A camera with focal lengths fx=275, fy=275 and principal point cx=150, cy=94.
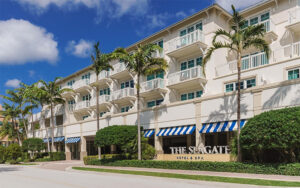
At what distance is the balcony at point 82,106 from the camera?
137 ft

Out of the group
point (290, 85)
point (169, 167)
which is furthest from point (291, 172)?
point (169, 167)

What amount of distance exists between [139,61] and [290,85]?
41.4 ft

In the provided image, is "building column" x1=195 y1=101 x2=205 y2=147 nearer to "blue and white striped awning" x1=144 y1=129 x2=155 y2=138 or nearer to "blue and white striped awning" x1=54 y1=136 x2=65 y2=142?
"blue and white striped awning" x1=144 y1=129 x2=155 y2=138

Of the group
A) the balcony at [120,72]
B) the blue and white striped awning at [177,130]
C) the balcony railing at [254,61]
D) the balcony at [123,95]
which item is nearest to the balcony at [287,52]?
the balcony railing at [254,61]

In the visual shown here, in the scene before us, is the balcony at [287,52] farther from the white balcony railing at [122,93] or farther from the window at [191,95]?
the white balcony railing at [122,93]

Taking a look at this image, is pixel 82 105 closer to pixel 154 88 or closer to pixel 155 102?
pixel 155 102

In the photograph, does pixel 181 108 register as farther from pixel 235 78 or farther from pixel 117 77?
pixel 117 77

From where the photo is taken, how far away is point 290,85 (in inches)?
734

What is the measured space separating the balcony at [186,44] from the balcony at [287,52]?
21.4 ft

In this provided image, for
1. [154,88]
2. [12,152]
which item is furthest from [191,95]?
[12,152]

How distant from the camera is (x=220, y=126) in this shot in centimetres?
2217

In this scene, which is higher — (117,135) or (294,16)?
(294,16)

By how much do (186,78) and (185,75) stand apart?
339 millimetres

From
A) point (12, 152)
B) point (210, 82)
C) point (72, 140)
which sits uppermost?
point (210, 82)
